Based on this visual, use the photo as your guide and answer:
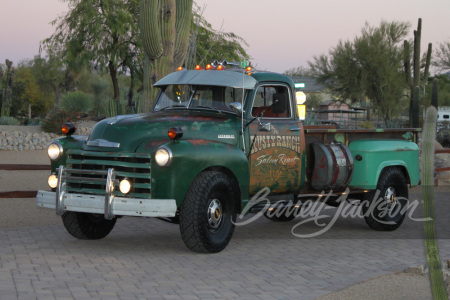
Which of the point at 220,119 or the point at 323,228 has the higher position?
the point at 220,119

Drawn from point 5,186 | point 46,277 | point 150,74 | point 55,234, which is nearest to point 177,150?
point 46,277

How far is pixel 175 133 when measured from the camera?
796 cm

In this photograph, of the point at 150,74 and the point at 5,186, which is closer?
the point at 150,74

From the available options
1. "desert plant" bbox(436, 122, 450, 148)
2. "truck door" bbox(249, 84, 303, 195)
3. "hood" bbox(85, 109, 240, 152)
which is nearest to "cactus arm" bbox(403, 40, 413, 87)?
"desert plant" bbox(436, 122, 450, 148)

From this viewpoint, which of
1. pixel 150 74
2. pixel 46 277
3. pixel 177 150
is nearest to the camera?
pixel 46 277

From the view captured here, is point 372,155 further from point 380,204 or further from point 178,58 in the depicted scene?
point 178,58

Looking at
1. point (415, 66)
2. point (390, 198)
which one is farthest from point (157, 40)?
point (415, 66)

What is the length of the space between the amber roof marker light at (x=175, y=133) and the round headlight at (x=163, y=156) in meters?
0.20

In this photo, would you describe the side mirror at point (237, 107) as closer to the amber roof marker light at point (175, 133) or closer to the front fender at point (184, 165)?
the front fender at point (184, 165)

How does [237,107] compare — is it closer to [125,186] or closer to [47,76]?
[125,186]

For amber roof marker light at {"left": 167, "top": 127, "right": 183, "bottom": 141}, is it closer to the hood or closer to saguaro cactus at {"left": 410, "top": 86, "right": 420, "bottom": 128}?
the hood

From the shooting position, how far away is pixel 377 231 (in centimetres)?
1089

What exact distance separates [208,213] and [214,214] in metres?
0.08

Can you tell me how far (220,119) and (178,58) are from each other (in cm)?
578
